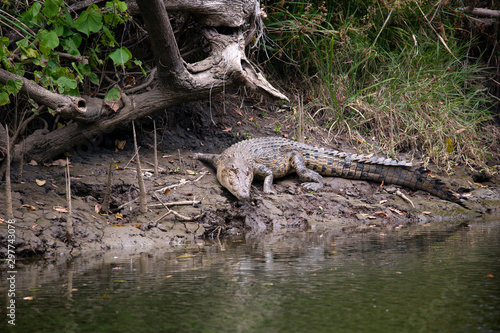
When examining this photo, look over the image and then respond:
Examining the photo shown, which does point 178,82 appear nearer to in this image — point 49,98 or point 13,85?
point 49,98

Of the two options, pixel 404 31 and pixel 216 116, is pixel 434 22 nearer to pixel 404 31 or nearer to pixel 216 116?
pixel 404 31

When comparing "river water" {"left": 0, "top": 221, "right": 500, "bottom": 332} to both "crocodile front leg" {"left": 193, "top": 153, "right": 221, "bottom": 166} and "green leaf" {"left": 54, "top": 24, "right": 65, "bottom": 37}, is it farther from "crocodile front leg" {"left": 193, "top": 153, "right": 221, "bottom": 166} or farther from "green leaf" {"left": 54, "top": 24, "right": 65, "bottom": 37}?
"green leaf" {"left": 54, "top": 24, "right": 65, "bottom": 37}

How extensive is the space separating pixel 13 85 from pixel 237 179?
2742 mm

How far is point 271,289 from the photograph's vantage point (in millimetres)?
3098

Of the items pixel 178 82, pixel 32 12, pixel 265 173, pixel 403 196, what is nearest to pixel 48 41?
pixel 32 12

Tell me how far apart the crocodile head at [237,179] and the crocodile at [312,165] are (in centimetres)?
12

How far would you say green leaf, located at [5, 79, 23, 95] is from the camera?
4719mm

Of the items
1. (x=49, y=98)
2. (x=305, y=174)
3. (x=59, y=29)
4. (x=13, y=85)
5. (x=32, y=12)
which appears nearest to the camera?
(x=32, y=12)

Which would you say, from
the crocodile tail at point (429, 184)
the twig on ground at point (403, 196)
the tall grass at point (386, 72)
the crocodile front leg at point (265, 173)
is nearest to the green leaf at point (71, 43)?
the crocodile front leg at point (265, 173)

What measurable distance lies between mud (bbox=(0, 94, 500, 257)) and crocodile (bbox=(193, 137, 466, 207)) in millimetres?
134

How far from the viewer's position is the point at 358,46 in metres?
8.97

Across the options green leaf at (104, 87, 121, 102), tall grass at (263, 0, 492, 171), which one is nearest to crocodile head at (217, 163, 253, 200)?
green leaf at (104, 87, 121, 102)

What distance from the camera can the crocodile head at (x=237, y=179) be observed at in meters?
6.00

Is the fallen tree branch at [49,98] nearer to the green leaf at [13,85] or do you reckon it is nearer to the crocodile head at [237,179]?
the green leaf at [13,85]
